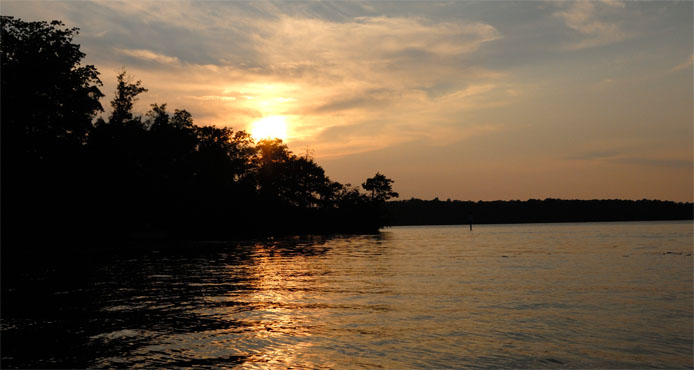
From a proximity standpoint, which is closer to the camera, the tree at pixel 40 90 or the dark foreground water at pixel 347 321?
the dark foreground water at pixel 347 321

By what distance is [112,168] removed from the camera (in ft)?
274

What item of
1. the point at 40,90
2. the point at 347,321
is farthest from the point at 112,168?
the point at 347,321

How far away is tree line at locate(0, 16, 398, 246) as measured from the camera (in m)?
67.2

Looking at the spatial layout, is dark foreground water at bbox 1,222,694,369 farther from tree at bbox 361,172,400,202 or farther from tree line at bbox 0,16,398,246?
tree at bbox 361,172,400,202

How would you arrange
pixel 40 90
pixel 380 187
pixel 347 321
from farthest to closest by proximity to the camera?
pixel 380 187 < pixel 40 90 < pixel 347 321

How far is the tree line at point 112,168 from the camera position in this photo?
220 ft

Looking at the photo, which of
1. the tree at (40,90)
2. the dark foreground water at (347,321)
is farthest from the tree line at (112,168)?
the dark foreground water at (347,321)

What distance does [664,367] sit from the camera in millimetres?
12227

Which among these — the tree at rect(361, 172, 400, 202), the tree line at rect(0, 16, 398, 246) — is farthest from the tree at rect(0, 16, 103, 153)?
the tree at rect(361, 172, 400, 202)

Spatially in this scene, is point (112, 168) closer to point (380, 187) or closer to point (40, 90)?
point (40, 90)

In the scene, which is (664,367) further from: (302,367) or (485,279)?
(485,279)

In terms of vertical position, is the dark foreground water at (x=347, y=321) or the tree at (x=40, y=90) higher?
the tree at (x=40, y=90)

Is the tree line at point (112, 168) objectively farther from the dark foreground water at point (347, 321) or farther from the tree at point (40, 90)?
the dark foreground water at point (347, 321)

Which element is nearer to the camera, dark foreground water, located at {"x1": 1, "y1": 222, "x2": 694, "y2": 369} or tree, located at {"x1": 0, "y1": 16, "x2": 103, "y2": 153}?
dark foreground water, located at {"x1": 1, "y1": 222, "x2": 694, "y2": 369}
